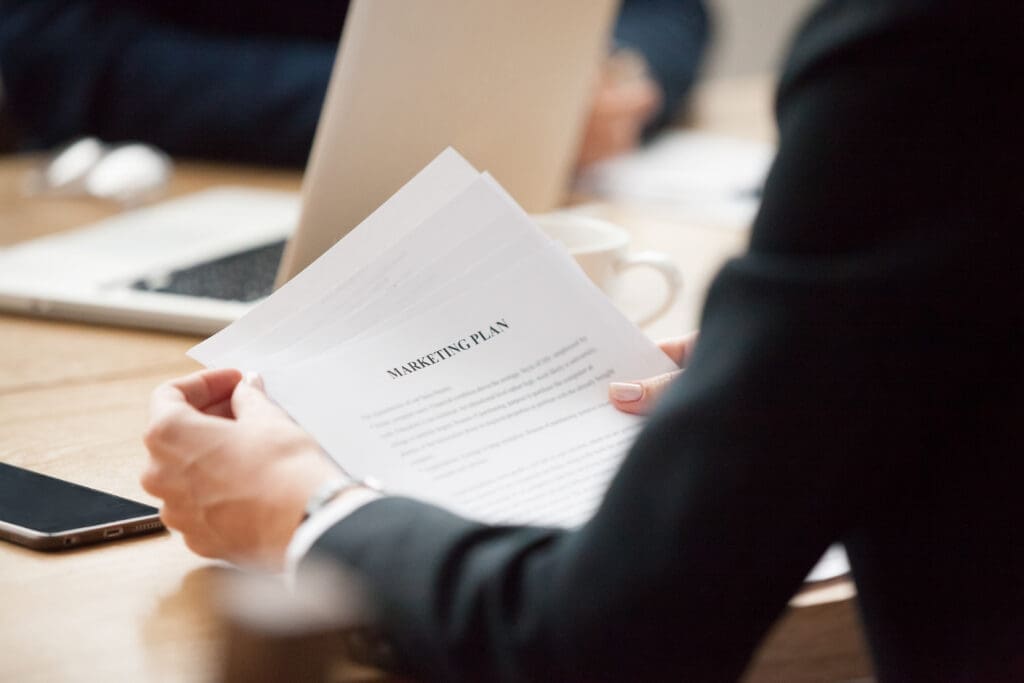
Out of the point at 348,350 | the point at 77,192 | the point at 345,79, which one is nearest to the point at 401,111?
the point at 345,79

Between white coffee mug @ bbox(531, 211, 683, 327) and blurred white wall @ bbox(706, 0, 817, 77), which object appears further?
blurred white wall @ bbox(706, 0, 817, 77)

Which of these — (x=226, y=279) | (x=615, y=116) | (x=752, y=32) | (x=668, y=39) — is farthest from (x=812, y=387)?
(x=752, y=32)

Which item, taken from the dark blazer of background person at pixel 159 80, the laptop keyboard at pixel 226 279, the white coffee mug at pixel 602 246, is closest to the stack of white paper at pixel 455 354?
the white coffee mug at pixel 602 246

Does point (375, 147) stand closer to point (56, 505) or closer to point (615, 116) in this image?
point (56, 505)

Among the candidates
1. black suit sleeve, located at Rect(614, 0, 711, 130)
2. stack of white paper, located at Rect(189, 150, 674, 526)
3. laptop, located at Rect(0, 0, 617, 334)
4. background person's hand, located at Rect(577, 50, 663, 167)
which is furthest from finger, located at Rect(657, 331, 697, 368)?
black suit sleeve, located at Rect(614, 0, 711, 130)

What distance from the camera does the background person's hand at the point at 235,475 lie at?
1.69ft

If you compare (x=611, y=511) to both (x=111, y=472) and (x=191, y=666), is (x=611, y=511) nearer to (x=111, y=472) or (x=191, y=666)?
(x=191, y=666)

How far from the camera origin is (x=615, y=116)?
1.52 meters

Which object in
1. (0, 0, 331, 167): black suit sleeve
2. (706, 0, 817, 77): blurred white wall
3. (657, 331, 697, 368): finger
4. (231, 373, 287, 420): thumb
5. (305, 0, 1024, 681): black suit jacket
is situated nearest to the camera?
(305, 0, 1024, 681): black suit jacket

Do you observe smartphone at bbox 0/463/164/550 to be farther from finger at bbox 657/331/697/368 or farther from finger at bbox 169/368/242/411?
finger at bbox 657/331/697/368

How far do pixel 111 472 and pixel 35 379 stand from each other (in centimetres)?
18

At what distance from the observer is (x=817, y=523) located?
1.45 feet

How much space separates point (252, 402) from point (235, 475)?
0.05m

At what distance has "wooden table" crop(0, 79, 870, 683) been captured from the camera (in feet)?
1.58
